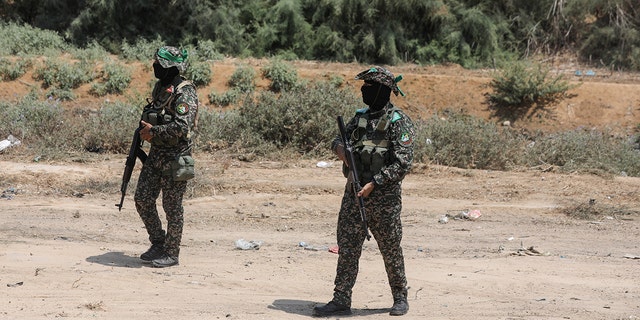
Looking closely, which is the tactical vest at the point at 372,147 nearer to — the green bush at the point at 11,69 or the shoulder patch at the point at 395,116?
the shoulder patch at the point at 395,116

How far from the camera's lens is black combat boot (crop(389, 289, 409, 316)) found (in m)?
6.23

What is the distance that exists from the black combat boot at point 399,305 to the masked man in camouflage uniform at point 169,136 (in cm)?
207

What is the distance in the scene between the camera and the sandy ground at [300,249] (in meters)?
6.61

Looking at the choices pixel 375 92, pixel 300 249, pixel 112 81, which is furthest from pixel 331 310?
pixel 112 81

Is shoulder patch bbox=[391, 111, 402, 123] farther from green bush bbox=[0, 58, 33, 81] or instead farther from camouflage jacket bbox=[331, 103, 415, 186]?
green bush bbox=[0, 58, 33, 81]

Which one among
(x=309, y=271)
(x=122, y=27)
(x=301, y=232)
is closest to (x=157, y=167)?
(x=309, y=271)

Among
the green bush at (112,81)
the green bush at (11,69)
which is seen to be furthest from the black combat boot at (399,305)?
the green bush at (11,69)

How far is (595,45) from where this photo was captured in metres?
20.2

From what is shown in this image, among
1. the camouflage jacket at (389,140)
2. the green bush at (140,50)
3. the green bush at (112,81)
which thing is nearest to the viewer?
the camouflage jacket at (389,140)

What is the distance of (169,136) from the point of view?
Answer: 6.98 m

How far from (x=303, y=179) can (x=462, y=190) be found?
A: 2.21 metres

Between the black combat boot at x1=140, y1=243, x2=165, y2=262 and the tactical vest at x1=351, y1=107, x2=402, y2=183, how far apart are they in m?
2.51

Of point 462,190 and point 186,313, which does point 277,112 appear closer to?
point 462,190

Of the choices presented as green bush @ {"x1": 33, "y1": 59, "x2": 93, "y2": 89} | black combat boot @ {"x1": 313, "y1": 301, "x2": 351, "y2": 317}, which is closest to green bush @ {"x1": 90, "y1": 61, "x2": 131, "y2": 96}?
green bush @ {"x1": 33, "y1": 59, "x2": 93, "y2": 89}
